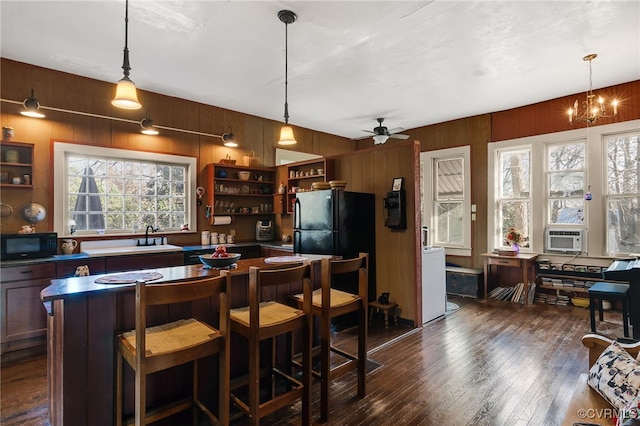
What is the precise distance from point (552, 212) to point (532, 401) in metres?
3.82

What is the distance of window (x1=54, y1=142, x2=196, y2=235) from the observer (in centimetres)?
401

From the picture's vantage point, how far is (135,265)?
154 inches

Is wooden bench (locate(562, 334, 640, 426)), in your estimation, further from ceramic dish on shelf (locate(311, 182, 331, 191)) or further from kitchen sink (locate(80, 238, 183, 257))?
kitchen sink (locate(80, 238, 183, 257))

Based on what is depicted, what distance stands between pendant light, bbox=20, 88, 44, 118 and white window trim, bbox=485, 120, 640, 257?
6344 mm

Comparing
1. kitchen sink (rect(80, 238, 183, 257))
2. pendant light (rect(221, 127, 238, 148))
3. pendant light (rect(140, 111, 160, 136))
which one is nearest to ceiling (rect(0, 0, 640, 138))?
pendant light (rect(140, 111, 160, 136))

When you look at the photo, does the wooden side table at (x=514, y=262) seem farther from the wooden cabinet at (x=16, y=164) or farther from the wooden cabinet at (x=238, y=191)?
the wooden cabinet at (x=16, y=164)

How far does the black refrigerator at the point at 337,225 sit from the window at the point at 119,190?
1848 millimetres

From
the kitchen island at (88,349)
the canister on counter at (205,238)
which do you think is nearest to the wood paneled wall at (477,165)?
the canister on counter at (205,238)

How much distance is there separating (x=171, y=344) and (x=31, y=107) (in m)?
3.46

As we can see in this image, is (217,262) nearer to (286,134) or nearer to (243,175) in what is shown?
(286,134)

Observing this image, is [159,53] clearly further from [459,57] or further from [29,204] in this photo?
[459,57]

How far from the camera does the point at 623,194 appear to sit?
460 cm

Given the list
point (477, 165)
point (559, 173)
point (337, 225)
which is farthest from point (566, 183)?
point (337, 225)

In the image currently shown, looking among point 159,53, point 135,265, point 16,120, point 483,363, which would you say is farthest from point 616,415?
point 16,120
